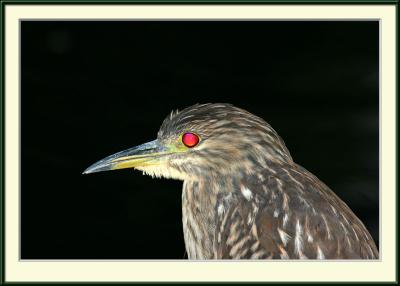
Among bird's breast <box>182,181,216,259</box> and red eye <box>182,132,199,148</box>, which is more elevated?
red eye <box>182,132,199,148</box>

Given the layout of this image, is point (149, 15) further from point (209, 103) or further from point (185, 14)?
point (209, 103)

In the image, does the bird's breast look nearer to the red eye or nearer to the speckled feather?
the speckled feather

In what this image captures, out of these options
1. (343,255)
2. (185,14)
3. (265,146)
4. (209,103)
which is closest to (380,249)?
(343,255)

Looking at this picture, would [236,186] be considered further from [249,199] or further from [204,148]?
[204,148]

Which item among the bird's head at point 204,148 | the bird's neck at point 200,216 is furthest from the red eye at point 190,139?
the bird's neck at point 200,216

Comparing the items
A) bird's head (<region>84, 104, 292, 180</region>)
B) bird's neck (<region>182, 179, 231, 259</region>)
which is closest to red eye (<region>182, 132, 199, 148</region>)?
bird's head (<region>84, 104, 292, 180</region>)

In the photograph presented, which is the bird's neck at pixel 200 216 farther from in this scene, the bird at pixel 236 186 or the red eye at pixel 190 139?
the red eye at pixel 190 139

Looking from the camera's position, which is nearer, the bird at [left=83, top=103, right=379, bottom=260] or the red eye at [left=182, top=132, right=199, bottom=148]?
the bird at [left=83, top=103, right=379, bottom=260]
